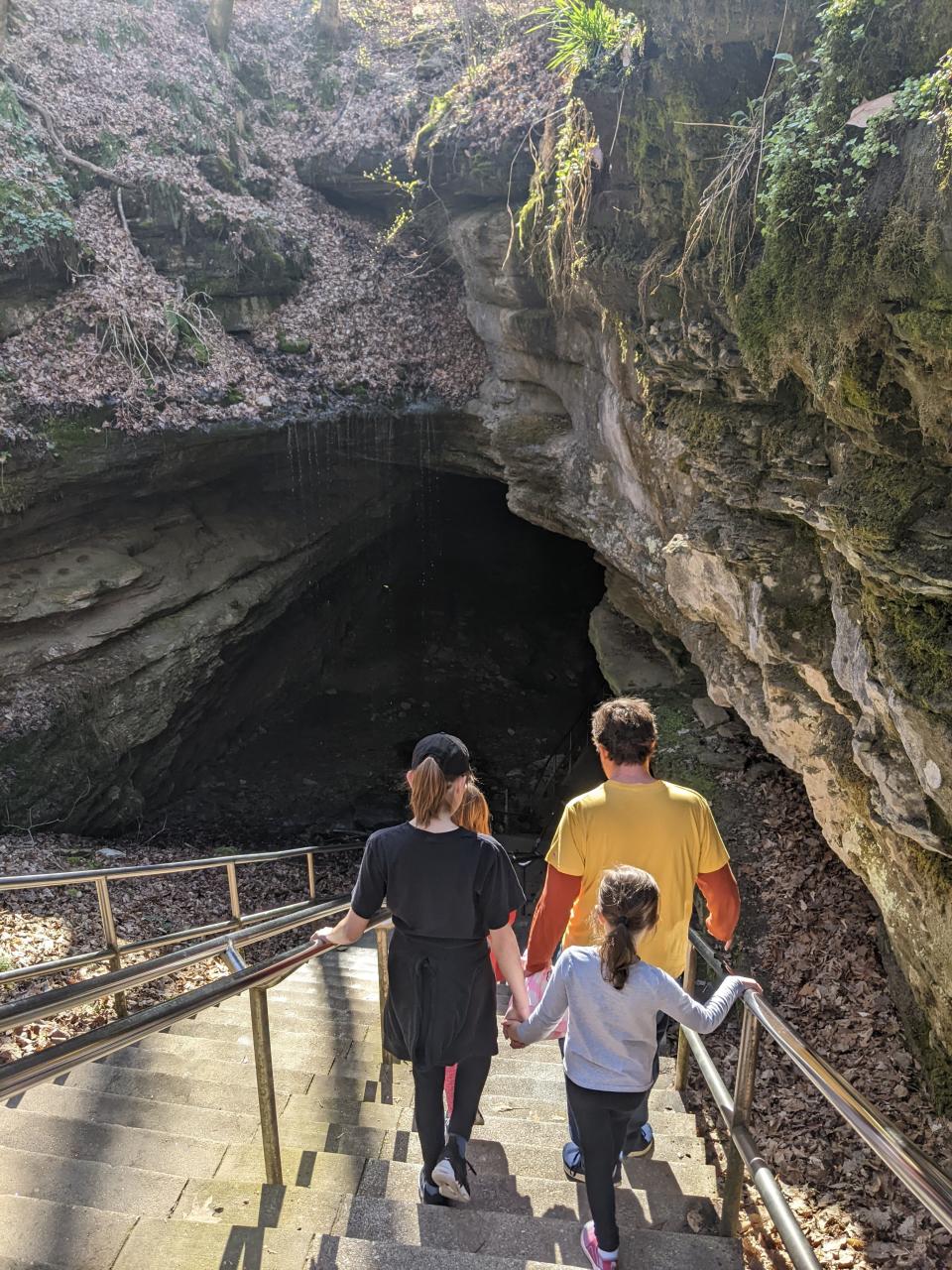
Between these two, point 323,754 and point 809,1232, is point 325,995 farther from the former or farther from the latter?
point 323,754

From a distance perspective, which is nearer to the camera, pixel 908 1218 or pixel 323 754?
pixel 908 1218

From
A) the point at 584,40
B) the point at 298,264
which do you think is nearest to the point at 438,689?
the point at 298,264

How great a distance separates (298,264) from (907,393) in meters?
8.89

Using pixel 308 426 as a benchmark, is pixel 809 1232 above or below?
below

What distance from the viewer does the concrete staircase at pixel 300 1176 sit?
239cm

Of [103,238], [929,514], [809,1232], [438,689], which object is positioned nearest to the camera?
[809,1232]

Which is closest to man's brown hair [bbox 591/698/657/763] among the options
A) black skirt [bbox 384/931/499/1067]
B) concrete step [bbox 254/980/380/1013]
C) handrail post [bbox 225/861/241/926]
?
black skirt [bbox 384/931/499/1067]

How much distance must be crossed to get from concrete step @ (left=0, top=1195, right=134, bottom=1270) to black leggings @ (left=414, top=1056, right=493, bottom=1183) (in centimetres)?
97

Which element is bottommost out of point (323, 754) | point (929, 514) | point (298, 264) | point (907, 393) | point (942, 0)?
point (323, 754)

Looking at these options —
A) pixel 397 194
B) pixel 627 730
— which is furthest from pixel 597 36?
pixel 627 730

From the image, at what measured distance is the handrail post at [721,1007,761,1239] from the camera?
105 inches

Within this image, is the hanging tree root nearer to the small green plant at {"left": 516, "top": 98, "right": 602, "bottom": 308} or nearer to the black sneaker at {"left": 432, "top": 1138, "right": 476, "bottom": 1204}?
the small green plant at {"left": 516, "top": 98, "right": 602, "bottom": 308}

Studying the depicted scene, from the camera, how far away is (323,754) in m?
14.0

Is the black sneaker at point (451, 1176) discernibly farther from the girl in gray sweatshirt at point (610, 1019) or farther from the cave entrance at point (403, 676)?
the cave entrance at point (403, 676)
